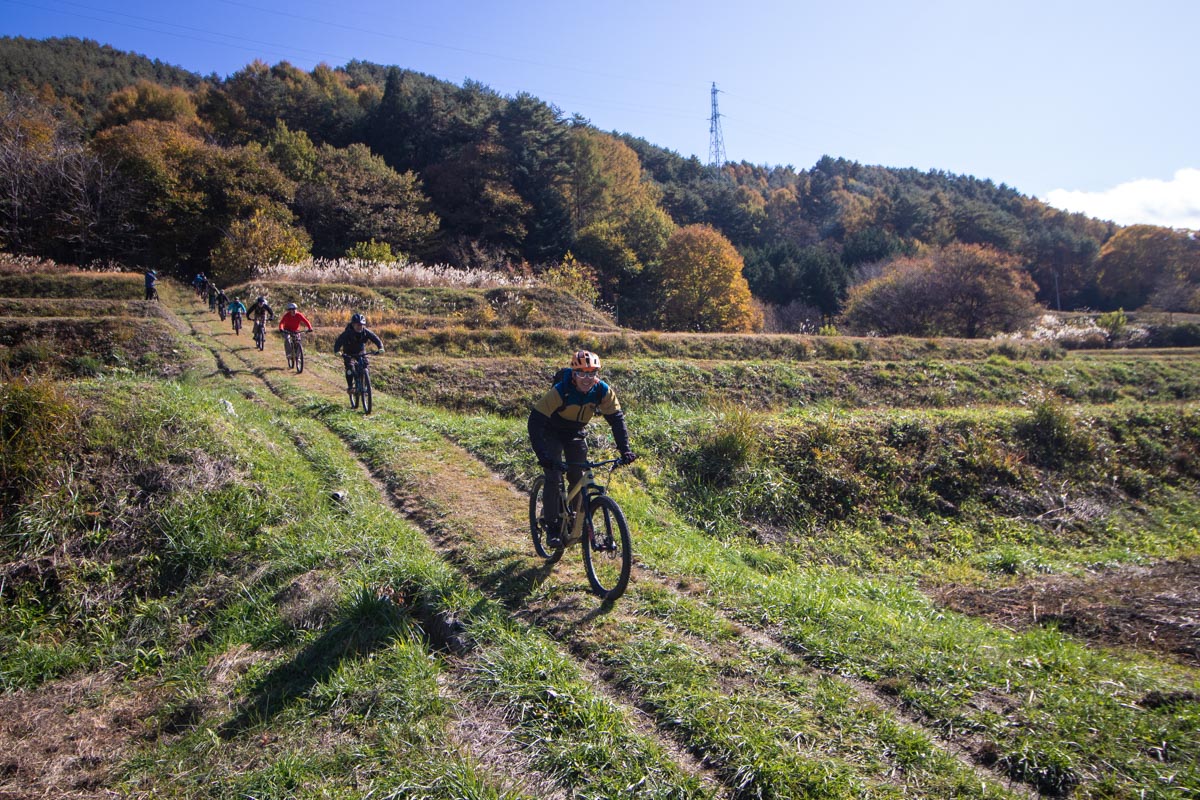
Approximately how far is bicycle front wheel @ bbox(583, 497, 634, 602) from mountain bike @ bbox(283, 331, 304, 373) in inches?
476

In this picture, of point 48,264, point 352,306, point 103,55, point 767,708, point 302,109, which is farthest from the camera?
point 103,55

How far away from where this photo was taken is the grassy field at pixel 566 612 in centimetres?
331

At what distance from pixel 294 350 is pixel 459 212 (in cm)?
3762

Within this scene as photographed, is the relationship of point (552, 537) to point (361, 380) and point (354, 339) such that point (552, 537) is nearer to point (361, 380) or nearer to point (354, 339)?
point (361, 380)

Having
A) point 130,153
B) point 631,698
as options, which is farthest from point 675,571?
point 130,153

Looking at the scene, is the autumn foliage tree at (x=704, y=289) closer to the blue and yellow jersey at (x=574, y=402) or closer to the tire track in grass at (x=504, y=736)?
the blue and yellow jersey at (x=574, y=402)

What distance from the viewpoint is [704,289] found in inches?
1725

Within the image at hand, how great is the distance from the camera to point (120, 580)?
5.71m

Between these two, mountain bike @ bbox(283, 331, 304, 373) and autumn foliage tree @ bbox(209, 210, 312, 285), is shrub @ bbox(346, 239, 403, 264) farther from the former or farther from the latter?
mountain bike @ bbox(283, 331, 304, 373)

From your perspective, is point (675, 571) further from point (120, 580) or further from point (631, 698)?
point (120, 580)

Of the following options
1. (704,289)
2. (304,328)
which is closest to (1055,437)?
(304,328)

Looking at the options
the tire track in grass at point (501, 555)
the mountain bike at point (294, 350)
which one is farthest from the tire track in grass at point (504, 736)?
the mountain bike at point (294, 350)

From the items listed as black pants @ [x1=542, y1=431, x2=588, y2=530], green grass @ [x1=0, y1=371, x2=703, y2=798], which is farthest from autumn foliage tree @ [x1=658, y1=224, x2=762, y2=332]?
black pants @ [x1=542, y1=431, x2=588, y2=530]

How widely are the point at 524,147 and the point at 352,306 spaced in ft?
103
